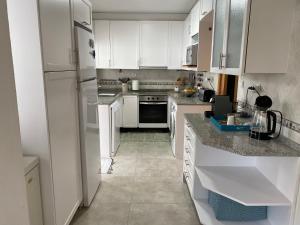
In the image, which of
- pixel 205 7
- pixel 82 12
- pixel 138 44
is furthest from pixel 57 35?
pixel 138 44

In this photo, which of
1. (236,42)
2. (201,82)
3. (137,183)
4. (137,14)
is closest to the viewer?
(236,42)

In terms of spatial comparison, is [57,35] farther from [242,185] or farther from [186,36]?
[186,36]

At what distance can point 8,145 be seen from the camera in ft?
3.05

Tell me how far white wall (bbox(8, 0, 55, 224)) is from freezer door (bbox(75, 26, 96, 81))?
589 mm

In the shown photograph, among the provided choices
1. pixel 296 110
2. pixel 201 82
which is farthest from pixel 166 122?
pixel 296 110

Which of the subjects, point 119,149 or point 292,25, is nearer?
point 292,25

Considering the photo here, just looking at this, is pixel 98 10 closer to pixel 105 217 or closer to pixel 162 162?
pixel 162 162

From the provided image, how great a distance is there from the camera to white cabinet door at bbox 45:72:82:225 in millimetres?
1612

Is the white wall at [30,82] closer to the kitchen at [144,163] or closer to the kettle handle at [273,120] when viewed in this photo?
the kitchen at [144,163]

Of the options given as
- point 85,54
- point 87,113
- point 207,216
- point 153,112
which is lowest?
point 207,216

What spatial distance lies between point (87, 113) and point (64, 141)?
49 cm

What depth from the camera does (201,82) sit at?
444 cm

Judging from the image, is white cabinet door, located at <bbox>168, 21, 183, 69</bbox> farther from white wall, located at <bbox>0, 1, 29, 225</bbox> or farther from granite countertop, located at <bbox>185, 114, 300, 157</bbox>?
white wall, located at <bbox>0, 1, 29, 225</bbox>

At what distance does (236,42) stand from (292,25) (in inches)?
15.5
